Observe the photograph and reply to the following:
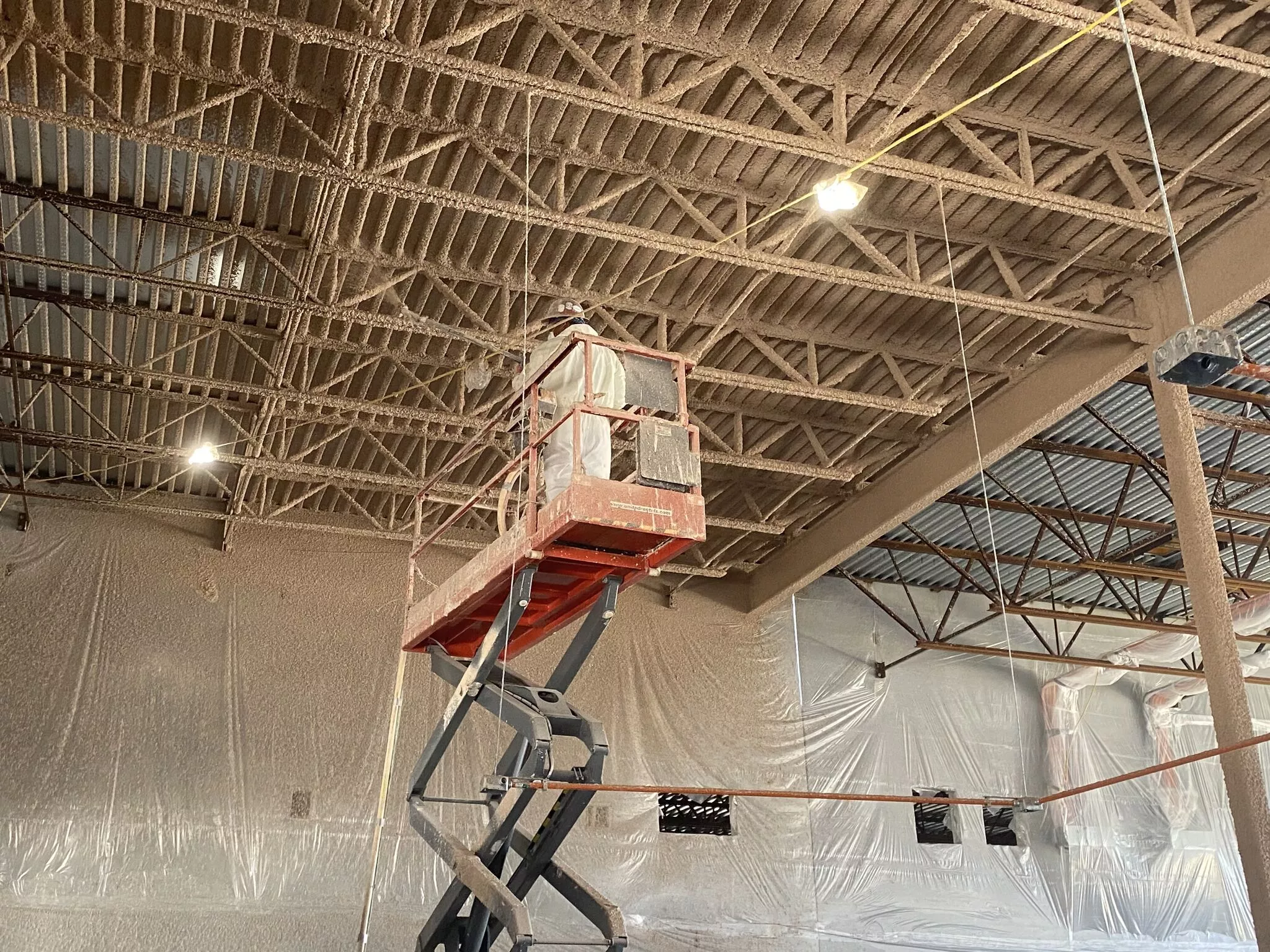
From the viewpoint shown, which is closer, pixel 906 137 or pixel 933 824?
pixel 906 137

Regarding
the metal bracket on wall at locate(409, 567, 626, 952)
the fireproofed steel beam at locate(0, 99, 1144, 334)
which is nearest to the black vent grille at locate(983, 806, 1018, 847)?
the fireproofed steel beam at locate(0, 99, 1144, 334)

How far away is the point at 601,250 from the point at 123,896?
12.4m

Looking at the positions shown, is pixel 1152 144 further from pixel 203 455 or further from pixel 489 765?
pixel 489 765

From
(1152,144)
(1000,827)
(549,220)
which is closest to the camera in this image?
(1152,144)

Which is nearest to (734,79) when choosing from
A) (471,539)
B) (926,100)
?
(926,100)

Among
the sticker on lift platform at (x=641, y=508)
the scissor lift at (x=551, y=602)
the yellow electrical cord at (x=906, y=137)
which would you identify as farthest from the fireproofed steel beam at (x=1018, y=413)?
the sticker on lift platform at (x=641, y=508)

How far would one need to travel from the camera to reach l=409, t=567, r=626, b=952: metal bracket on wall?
894 centimetres

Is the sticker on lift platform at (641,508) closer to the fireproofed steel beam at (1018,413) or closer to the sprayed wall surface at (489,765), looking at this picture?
the fireproofed steel beam at (1018,413)

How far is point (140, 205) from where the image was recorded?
43.3ft

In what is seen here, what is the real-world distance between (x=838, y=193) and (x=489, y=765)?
1301 centimetres

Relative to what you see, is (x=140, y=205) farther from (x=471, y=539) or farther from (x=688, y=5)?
(x=471, y=539)

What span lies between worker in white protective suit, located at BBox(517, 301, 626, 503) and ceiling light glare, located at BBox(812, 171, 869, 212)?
2900 millimetres

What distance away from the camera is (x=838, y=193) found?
10.7 m

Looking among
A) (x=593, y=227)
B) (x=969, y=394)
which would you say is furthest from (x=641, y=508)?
(x=969, y=394)
